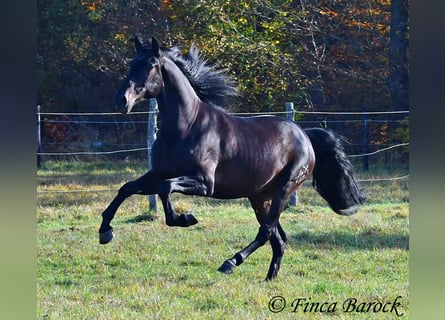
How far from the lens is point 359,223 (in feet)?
26.5

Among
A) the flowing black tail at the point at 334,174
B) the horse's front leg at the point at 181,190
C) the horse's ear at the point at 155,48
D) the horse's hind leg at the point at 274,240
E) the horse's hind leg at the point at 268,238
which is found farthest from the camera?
the flowing black tail at the point at 334,174

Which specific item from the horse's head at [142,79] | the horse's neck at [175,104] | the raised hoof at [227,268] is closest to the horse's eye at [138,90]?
the horse's head at [142,79]

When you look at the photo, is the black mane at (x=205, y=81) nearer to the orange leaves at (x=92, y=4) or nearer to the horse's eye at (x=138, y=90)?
the horse's eye at (x=138, y=90)

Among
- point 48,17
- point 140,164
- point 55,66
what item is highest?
point 48,17

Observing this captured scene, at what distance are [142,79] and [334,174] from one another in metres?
2.02

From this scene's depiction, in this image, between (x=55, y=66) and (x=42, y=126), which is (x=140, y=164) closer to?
(x=42, y=126)

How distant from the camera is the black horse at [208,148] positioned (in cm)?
491

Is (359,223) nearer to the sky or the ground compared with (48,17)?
nearer to the ground

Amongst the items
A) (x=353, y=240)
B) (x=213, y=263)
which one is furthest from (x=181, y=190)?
(x=353, y=240)

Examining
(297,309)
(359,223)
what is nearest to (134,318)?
(297,309)

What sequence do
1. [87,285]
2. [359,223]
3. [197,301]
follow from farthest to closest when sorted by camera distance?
[359,223] < [87,285] < [197,301]

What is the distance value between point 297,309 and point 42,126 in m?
12.0

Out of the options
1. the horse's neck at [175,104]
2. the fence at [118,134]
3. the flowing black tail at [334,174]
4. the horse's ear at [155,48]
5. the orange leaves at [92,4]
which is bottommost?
the fence at [118,134]

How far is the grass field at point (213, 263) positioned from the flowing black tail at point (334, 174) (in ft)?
1.66
